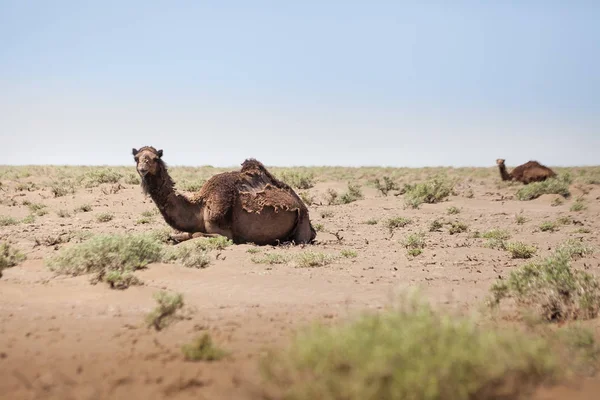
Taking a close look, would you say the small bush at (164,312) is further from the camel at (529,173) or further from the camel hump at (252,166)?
the camel at (529,173)

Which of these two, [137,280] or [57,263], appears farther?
[57,263]

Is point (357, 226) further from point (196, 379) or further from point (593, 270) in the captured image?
point (196, 379)

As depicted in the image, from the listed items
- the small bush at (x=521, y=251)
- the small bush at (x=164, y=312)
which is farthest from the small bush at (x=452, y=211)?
the small bush at (x=164, y=312)

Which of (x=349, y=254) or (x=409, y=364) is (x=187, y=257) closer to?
(x=349, y=254)

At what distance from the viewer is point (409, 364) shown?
3.32 metres

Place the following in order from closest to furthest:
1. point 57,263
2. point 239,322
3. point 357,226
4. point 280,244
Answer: point 239,322, point 57,263, point 280,244, point 357,226

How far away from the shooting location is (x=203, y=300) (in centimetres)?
720

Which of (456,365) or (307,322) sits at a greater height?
(456,365)

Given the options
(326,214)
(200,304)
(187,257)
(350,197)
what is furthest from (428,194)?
(200,304)

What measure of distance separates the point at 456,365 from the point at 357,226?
1393cm

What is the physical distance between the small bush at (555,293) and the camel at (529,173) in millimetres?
24089

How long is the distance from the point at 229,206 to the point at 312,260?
2.81 m

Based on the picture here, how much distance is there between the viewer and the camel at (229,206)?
11.8m

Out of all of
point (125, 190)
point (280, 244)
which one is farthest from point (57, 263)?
point (125, 190)
